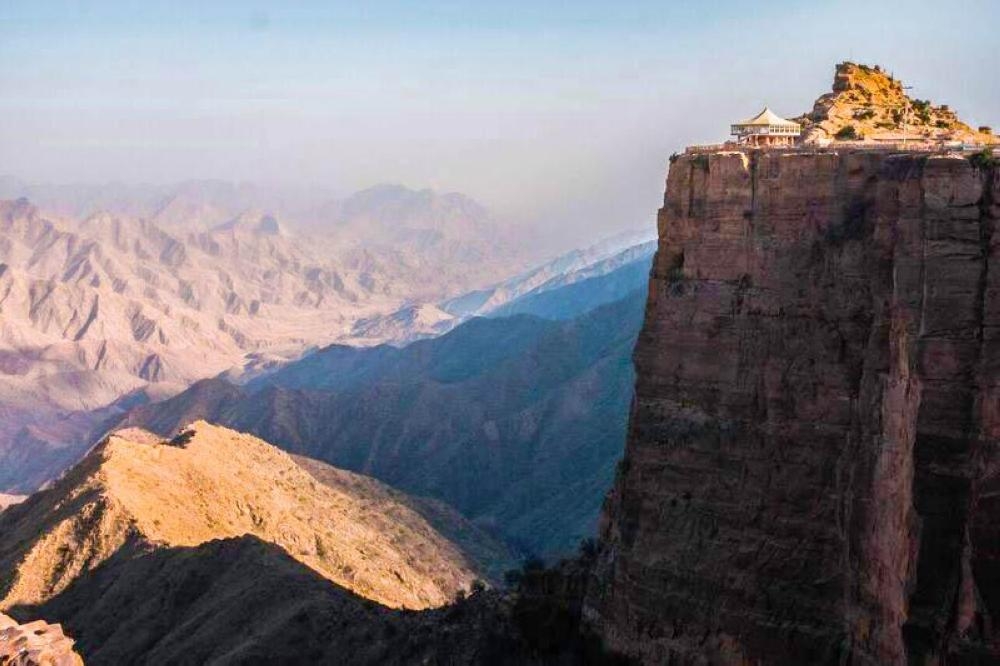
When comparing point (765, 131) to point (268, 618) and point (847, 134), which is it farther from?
point (268, 618)

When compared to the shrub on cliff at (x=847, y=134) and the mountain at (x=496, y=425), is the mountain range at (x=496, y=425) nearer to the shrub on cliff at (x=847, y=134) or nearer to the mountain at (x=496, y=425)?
the mountain at (x=496, y=425)

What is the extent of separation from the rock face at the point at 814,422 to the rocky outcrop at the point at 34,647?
2312 centimetres

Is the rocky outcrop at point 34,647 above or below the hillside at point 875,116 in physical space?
below

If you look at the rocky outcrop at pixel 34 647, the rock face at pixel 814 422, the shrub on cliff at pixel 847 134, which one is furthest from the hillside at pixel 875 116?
the rocky outcrop at pixel 34 647

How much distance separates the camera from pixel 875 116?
1750 inches

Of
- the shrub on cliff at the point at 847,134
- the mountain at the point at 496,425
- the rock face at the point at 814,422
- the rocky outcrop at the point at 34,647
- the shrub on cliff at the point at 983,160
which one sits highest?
the shrub on cliff at the point at 847,134

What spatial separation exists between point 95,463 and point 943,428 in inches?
2480

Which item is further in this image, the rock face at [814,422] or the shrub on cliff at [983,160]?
the shrub on cliff at [983,160]

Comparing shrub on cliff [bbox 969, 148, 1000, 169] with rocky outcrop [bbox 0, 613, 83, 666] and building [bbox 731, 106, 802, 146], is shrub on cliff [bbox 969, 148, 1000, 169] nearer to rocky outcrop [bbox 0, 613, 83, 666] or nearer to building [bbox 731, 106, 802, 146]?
building [bbox 731, 106, 802, 146]

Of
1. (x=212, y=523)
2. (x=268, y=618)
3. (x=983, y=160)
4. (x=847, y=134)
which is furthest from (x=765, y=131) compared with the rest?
(x=212, y=523)

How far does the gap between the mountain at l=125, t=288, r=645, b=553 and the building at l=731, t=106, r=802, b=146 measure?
73.4 metres

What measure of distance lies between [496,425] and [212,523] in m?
88.6

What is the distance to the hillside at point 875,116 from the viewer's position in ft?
130

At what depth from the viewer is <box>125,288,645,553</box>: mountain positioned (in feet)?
434
